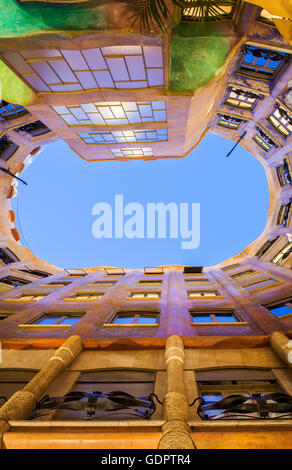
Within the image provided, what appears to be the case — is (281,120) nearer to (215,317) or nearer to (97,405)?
(215,317)

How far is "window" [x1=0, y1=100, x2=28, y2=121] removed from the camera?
19.0m

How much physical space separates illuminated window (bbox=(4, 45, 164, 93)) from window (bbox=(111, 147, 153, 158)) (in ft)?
23.2

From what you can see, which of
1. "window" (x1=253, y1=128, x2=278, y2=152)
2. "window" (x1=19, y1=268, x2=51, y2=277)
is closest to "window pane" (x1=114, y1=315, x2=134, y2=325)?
"window" (x1=19, y1=268, x2=51, y2=277)

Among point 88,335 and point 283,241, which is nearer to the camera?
point 88,335

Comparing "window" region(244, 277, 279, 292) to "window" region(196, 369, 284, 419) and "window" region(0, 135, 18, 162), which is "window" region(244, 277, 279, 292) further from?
"window" region(0, 135, 18, 162)

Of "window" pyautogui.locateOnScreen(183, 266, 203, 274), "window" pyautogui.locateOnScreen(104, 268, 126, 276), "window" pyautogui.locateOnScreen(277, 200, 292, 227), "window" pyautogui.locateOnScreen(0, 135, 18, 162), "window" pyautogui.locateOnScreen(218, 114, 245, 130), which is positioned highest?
"window" pyautogui.locateOnScreen(218, 114, 245, 130)

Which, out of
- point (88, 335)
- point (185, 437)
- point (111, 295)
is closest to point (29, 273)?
point (111, 295)

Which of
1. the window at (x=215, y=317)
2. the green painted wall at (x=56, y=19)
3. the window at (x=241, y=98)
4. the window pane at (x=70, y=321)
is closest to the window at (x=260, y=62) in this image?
the window at (x=241, y=98)

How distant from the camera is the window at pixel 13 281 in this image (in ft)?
71.5

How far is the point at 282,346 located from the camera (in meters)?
8.27

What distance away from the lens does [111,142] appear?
17.3 metres

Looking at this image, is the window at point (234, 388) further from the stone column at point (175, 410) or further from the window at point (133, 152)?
the window at point (133, 152)
